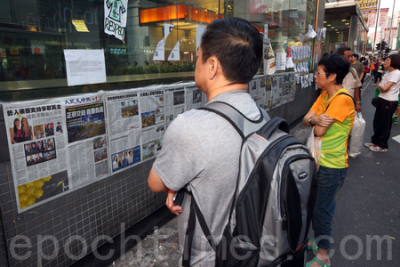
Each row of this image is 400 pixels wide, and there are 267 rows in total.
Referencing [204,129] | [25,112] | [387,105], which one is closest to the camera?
[204,129]

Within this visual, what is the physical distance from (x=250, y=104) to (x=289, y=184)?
388 millimetres

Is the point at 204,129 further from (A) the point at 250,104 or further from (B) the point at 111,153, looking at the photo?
(B) the point at 111,153

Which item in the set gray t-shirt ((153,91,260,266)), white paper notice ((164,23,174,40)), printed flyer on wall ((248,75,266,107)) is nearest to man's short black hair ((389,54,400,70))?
printed flyer on wall ((248,75,266,107))

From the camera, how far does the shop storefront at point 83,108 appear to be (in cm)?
195

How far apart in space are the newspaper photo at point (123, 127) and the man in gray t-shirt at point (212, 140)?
1.45 meters

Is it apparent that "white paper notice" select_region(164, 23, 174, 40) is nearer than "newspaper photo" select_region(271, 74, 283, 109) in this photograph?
Yes

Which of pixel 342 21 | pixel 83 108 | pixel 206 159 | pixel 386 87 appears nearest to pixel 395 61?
pixel 386 87

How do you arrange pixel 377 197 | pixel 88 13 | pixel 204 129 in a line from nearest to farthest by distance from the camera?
pixel 204 129 → pixel 88 13 → pixel 377 197

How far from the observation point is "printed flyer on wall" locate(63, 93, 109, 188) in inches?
85.9

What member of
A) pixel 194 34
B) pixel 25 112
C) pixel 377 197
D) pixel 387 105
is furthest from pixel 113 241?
pixel 387 105

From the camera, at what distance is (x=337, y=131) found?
99.7 inches

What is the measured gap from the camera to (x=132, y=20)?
9.30ft

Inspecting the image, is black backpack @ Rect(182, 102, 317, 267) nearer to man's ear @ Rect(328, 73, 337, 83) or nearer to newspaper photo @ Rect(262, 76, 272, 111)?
man's ear @ Rect(328, 73, 337, 83)

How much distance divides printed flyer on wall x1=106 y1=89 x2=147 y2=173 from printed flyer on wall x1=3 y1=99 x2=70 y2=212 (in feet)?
1.55
